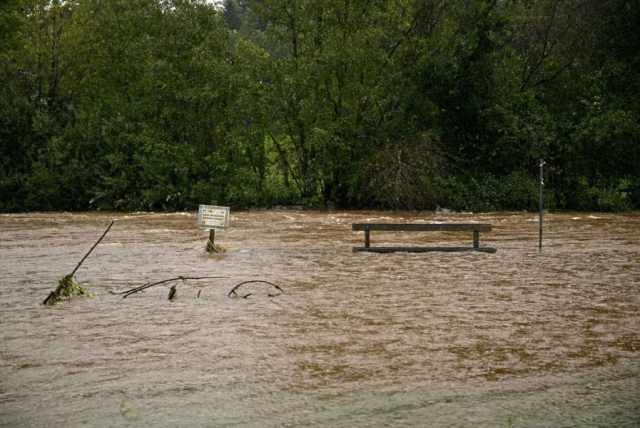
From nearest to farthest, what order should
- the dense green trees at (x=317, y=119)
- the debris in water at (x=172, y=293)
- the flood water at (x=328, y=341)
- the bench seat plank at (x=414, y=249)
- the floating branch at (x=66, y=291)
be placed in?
the flood water at (x=328, y=341)
the floating branch at (x=66, y=291)
the debris in water at (x=172, y=293)
the bench seat plank at (x=414, y=249)
the dense green trees at (x=317, y=119)

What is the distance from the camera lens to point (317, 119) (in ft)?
121

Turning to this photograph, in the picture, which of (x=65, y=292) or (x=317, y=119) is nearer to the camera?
(x=65, y=292)

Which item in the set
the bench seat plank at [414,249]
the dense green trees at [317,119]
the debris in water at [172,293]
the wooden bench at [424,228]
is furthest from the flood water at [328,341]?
the dense green trees at [317,119]

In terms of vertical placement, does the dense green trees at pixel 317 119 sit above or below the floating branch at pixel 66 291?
above

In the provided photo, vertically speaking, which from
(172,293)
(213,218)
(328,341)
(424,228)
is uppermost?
(213,218)

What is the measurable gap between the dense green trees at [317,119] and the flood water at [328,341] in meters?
15.8

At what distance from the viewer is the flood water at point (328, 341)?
788 centimetres

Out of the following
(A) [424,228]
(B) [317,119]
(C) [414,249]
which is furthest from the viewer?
(B) [317,119]

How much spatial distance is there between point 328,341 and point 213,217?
9286 millimetres

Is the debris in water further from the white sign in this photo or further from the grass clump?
the white sign

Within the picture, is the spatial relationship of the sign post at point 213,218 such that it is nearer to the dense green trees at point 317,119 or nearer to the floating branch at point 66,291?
the floating branch at point 66,291

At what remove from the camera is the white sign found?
19.4 m

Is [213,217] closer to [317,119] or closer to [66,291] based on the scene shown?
[66,291]

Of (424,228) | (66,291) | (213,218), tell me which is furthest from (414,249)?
(66,291)
